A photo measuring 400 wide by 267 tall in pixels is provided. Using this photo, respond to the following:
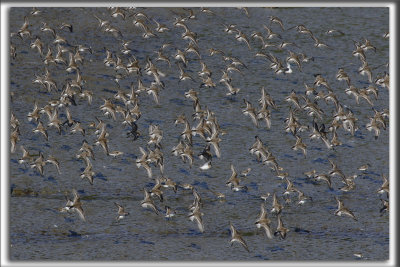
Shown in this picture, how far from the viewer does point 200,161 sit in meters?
20.9

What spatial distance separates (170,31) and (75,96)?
167 inches

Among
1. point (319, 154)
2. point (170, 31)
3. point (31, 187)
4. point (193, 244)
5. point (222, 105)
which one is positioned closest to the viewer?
point (193, 244)

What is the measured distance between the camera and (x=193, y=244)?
18422 millimetres

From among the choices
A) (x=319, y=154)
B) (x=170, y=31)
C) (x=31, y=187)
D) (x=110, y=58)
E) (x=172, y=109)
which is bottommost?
(x=31, y=187)

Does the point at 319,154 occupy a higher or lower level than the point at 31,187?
higher

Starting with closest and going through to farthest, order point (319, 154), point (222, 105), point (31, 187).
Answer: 1. point (31, 187)
2. point (319, 154)
3. point (222, 105)

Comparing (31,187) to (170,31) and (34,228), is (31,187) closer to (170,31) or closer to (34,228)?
(34,228)

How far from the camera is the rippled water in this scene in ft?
60.5

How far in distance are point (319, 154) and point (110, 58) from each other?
265 inches

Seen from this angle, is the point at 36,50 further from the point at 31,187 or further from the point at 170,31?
the point at 31,187

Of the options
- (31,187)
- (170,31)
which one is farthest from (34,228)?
(170,31)

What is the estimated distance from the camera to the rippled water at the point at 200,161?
1845 centimetres

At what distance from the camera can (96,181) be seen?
66.0 ft

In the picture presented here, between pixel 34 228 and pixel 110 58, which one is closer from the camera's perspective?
pixel 34 228
